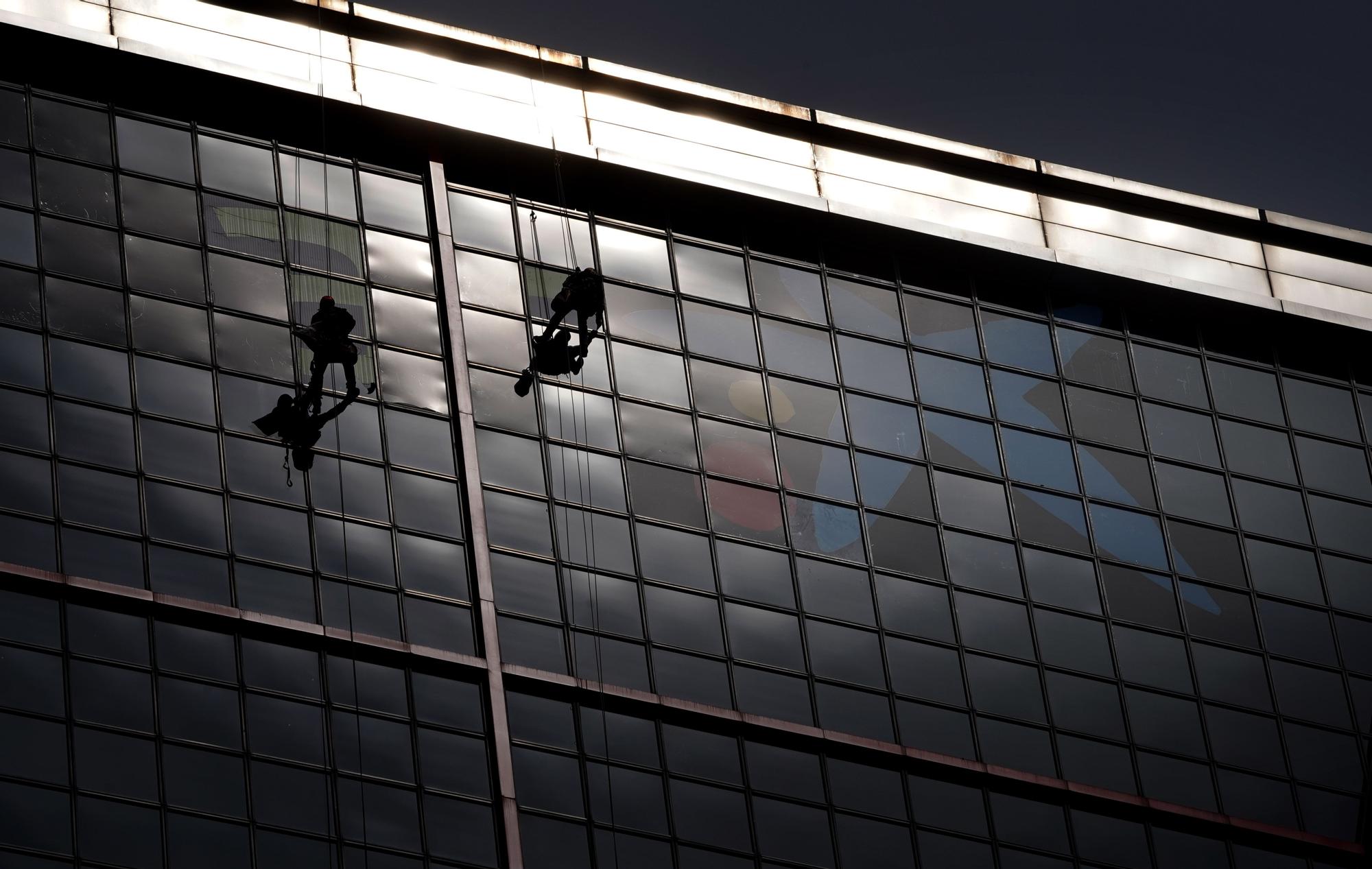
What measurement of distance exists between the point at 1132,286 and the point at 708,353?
328 inches

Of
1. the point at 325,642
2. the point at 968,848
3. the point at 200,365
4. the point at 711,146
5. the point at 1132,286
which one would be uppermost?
the point at 711,146

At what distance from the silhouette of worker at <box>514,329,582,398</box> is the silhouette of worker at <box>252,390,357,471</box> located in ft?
9.26

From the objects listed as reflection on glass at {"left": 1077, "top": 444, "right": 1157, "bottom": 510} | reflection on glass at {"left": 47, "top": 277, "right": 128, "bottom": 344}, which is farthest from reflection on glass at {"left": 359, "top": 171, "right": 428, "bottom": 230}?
reflection on glass at {"left": 1077, "top": 444, "right": 1157, "bottom": 510}

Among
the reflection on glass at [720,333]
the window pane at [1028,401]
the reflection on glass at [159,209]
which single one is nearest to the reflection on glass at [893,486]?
the window pane at [1028,401]

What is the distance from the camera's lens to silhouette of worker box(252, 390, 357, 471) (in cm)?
3225

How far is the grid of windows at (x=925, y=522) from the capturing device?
3381 cm

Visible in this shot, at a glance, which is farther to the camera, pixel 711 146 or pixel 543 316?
pixel 711 146

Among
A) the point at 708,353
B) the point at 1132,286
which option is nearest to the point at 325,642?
the point at 708,353

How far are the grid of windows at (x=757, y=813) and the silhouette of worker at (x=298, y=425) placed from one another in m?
4.85

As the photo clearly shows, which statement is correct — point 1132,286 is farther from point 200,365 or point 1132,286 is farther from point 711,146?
point 200,365

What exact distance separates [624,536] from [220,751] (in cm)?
730

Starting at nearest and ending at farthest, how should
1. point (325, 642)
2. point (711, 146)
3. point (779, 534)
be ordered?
point (325, 642) < point (779, 534) < point (711, 146)

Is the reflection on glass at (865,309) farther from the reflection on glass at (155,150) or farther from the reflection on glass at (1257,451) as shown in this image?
the reflection on glass at (155,150)

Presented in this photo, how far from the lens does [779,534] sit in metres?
34.8
